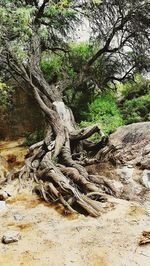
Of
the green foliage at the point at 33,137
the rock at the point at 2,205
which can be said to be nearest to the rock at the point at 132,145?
the rock at the point at 2,205

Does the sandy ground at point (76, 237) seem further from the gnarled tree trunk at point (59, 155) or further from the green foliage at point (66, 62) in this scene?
the green foliage at point (66, 62)

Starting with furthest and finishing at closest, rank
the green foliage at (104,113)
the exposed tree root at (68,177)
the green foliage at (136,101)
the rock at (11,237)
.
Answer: the green foliage at (136,101) < the green foliage at (104,113) < the exposed tree root at (68,177) < the rock at (11,237)

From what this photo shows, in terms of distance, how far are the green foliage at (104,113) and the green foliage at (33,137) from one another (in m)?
2.13

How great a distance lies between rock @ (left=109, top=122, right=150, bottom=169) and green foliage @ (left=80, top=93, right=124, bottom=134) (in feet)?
6.76

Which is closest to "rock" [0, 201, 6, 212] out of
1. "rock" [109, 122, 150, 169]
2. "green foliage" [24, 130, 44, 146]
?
"rock" [109, 122, 150, 169]

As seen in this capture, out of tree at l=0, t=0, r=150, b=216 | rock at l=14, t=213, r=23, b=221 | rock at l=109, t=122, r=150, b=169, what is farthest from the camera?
rock at l=109, t=122, r=150, b=169

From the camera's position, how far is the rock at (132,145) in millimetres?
9266

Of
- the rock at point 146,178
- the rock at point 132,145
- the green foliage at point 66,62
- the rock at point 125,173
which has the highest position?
the green foliage at point 66,62

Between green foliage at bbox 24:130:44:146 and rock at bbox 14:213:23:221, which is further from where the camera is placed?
green foliage at bbox 24:130:44:146

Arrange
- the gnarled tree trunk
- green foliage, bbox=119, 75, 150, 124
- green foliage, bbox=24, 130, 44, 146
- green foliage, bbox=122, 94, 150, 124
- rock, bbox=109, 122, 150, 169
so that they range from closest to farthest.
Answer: the gnarled tree trunk, rock, bbox=109, 122, 150, 169, green foliage, bbox=122, 94, 150, 124, green foliage, bbox=119, 75, 150, 124, green foliage, bbox=24, 130, 44, 146

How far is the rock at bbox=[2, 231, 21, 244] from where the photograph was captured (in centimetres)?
573

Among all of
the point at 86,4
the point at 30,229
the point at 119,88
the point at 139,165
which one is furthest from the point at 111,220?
the point at 119,88

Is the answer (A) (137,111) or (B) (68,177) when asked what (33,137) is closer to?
(A) (137,111)

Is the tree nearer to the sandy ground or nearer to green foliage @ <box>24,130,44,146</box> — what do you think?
the sandy ground
